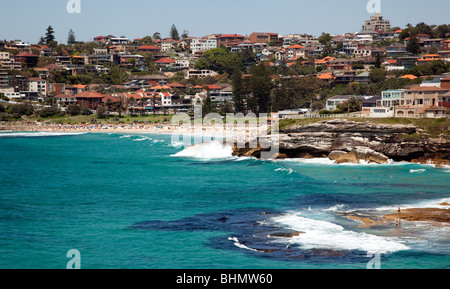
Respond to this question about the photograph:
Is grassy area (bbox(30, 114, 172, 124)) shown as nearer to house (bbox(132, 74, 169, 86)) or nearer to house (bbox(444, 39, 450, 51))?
house (bbox(132, 74, 169, 86))

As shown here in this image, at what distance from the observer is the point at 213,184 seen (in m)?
49.1

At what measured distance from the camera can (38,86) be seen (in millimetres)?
154125

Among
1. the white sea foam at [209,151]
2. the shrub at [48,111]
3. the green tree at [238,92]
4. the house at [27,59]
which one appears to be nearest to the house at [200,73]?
the shrub at [48,111]

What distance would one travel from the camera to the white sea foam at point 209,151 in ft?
234

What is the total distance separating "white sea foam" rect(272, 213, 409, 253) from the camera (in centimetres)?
→ 2817

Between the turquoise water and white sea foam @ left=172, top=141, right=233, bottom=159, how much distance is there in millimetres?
5230

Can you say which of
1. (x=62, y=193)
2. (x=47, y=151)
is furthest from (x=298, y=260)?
(x=47, y=151)

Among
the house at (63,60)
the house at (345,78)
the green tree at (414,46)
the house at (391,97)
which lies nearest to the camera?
the house at (391,97)

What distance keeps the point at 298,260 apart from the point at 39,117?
4662 inches

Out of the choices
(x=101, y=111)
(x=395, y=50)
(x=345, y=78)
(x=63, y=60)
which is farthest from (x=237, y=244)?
(x=63, y=60)

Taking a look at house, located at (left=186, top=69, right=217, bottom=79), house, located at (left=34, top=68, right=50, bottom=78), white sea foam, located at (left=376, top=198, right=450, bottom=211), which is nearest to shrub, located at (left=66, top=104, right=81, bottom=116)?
house, located at (left=34, top=68, right=50, bottom=78)

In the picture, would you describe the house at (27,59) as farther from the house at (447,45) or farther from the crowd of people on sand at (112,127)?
the house at (447,45)

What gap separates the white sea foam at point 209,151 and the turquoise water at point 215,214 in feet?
17.2
